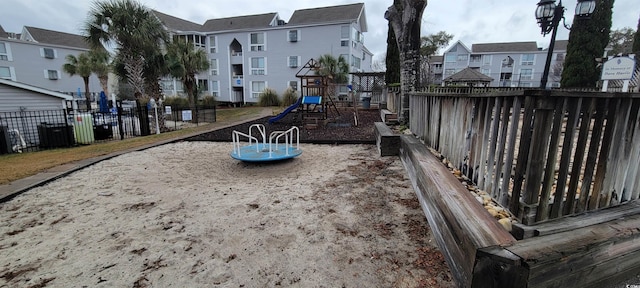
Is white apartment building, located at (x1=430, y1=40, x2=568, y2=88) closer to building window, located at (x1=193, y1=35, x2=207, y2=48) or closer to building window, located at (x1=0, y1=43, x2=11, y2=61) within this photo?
building window, located at (x1=193, y1=35, x2=207, y2=48)

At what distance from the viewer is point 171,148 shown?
7.62m

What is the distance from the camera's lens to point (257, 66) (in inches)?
1173

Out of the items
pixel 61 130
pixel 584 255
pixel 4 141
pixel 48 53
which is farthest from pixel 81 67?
pixel 584 255

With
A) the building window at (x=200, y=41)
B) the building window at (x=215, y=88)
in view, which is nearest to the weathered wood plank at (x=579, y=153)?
the building window at (x=215, y=88)

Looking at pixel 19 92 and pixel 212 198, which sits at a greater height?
pixel 19 92

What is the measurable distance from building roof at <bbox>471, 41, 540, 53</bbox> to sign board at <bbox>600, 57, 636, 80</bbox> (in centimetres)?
4050

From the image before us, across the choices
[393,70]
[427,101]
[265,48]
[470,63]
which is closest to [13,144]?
[427,101]

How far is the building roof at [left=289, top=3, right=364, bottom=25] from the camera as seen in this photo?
2631 cm

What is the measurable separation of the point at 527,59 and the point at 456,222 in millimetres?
51855

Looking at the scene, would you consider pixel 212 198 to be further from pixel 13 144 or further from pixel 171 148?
pixel 13 144

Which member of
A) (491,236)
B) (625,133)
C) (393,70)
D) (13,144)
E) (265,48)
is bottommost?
(13,144)

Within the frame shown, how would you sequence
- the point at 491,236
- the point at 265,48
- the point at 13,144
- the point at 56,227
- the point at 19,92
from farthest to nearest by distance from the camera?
the point at 265,48 → the point at 19,92 → the point at 13,144 → the point at 56,227 → the point at 491,236

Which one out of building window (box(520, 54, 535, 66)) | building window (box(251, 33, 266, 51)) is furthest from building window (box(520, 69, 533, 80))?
building window (box(251, 33, 266, 51))

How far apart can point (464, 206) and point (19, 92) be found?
734 inches
